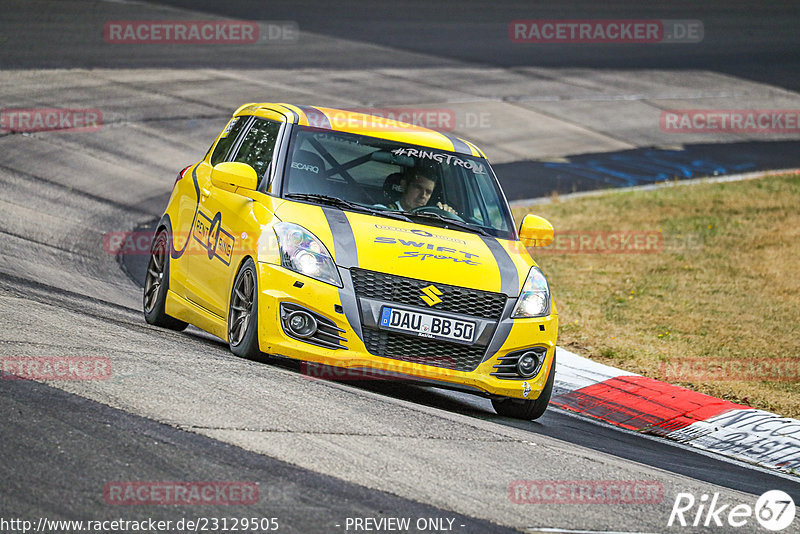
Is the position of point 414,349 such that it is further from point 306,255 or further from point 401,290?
point 306,255

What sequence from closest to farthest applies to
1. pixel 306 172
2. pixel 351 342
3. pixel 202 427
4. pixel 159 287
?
pixel 202 427, pixel 351 342, pixel 306 172, pixel 159 287

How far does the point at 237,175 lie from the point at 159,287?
1.69m

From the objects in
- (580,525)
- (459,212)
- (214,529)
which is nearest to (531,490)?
(580,525)

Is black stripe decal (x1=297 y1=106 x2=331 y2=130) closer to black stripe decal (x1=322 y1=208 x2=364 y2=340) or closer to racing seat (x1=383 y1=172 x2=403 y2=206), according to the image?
racing seat (x1=383 y1=172 x2=403 y2=206)

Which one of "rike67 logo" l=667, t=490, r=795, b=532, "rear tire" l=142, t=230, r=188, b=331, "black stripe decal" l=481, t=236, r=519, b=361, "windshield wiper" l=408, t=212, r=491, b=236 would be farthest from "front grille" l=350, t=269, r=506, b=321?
→ "rear tire" l=142, t=230, r=188, b=331

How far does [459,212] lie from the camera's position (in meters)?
8.78

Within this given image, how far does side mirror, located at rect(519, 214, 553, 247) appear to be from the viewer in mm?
8766

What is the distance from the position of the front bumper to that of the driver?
1.27m

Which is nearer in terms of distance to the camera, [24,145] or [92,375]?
[92,375]

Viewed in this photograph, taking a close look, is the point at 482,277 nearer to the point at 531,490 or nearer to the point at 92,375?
the point at 531,490

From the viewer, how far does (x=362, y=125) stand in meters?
9.09

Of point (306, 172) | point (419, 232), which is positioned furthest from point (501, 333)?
point (306, 172)

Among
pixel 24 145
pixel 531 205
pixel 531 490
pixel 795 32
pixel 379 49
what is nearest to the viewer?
pixel 531 490

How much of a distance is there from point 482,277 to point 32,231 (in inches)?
278
